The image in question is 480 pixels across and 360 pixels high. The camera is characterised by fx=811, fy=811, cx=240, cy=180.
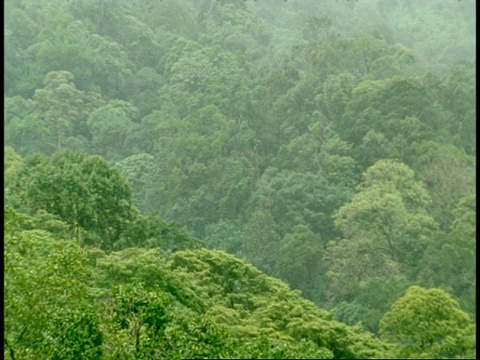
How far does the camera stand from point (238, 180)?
34.2 metres

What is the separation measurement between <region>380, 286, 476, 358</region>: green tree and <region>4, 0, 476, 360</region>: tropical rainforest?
1.9 inches

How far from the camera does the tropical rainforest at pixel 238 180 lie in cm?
1068

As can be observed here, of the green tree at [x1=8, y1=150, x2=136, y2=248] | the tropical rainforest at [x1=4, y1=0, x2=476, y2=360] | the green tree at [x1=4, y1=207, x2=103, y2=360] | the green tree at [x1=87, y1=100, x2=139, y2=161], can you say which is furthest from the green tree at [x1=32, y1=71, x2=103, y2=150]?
the green tree at [x1=4, y1=207, x2=103, y2=360]

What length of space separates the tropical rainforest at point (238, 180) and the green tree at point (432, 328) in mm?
48

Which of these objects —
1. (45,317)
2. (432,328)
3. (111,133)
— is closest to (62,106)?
(111,133)

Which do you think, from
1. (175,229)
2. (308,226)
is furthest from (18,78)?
(175,229)

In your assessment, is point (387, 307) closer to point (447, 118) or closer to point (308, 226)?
point (308, 226)

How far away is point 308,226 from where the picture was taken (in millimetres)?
29766

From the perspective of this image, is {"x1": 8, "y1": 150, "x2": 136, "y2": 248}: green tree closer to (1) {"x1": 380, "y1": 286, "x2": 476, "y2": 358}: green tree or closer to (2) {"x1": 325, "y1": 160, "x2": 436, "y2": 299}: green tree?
(1) {"x1": 380, "y1": 286, "x2": 476, "y2": 358}: green tree

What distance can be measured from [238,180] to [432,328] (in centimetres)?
1970

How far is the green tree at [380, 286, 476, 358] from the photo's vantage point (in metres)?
14.9

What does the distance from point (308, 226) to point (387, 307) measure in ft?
23.2

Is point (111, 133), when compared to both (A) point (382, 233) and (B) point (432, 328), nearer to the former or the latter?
(A) point (382, 233)

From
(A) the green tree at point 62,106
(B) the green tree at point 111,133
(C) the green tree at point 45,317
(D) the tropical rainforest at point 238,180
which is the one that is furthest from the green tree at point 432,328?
(A) the green tree at point 62,106
